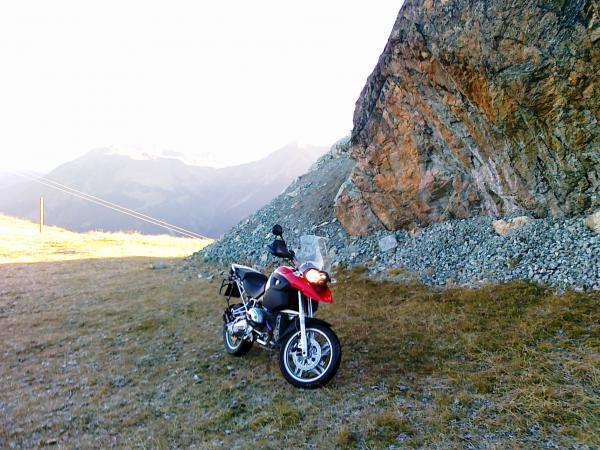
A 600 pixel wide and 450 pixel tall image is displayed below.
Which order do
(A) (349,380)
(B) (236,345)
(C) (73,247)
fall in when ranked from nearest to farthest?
(A) (349,380) → (B) (236,345) → (C) (73,247)

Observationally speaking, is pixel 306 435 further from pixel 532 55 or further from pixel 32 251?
pixel 32 251

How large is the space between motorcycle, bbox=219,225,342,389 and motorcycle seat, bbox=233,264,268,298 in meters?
0.02

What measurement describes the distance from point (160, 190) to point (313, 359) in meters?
87.7

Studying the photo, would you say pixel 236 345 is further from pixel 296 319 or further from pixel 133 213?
pixel 133 213

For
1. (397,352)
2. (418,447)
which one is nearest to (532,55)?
(397,352)

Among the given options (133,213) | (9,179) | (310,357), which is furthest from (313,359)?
(9,179)

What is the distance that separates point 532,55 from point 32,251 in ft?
74.4

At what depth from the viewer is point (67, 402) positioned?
5617mm

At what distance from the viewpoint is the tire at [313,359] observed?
5.10 metres

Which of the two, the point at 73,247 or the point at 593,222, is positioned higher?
the point at 593,222

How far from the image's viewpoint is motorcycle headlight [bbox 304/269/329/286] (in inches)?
205

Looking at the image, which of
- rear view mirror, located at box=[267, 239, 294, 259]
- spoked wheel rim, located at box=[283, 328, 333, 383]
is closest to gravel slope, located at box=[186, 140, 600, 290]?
spoked wheel rim, located at box=[283, 328, 333, 383]

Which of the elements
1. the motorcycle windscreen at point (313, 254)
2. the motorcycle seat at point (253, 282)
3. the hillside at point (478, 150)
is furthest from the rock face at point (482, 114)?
the motorcycle seat at point (253, 282)

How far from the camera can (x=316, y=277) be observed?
17.1ft
